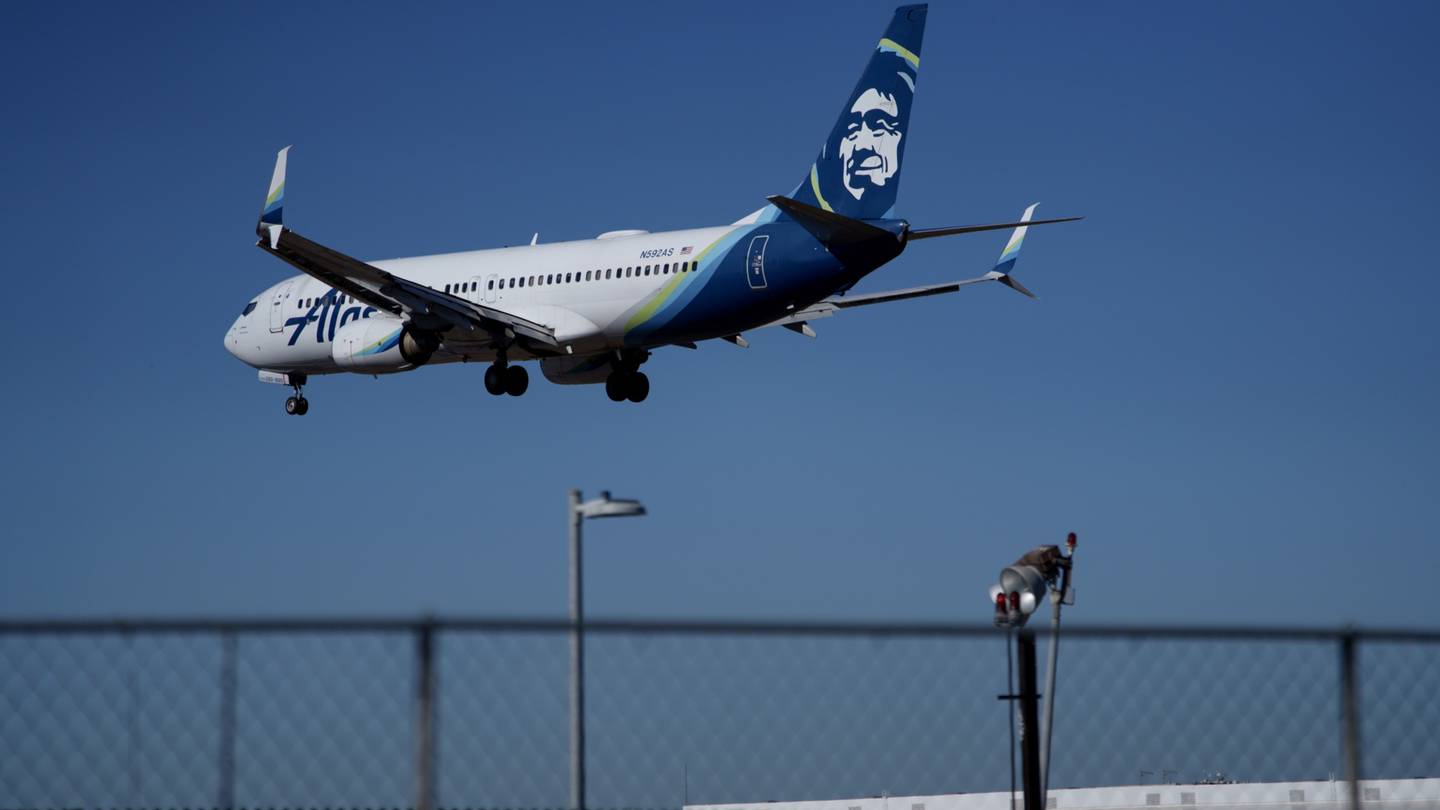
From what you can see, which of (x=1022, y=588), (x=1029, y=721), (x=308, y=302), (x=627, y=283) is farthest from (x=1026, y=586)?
(x=308, y=302)

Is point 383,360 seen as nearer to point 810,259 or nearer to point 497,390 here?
point 497,390

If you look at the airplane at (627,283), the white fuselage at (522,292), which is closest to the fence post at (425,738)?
the airplane at (627,283)

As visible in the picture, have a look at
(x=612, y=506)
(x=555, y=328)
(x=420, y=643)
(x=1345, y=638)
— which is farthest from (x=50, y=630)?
(x=555, y=328)

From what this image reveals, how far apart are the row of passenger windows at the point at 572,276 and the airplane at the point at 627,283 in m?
0.04

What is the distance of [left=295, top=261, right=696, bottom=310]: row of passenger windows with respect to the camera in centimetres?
4359

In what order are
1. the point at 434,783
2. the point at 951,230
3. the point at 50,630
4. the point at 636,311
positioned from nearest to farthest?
the point at 50,630 < the point at 434,783 < the point at 951,230 < the point at 636,311

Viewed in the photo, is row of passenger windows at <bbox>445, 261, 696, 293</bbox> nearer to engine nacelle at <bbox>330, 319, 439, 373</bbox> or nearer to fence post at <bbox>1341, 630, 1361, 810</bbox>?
engine nacelle at <bbox>330, 319, 439, 373</bbox>

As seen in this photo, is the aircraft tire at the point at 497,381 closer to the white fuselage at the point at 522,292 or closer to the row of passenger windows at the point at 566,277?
the white fuselage at the point at 522,292

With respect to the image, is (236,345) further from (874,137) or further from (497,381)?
(874,137)

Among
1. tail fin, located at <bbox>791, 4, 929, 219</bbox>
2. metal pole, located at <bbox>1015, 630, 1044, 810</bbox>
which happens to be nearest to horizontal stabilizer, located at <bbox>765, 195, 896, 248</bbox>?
tail fin, located at <bbox>791, 4, 929, 219</bbox>

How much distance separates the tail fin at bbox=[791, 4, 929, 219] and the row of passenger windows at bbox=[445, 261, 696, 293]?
12.2ft

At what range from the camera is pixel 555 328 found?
149 ft

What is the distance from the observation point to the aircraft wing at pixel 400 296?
42750 mm

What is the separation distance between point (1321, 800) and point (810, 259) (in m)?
20.1
